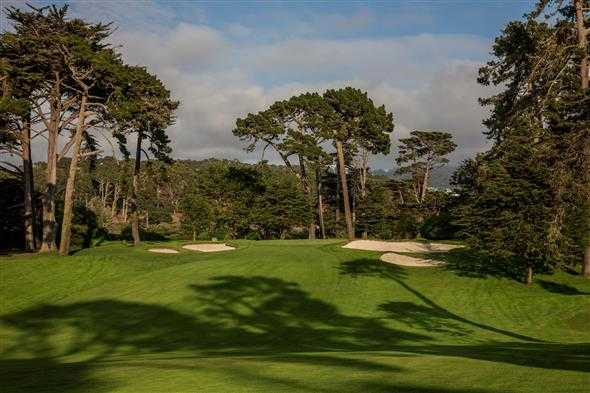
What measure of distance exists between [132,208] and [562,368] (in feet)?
118

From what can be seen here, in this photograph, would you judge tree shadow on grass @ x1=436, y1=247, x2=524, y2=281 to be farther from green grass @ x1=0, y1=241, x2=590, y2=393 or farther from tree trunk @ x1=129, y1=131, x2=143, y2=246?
tree trunk @ x1=129, y1=131, x2=143, y2=246

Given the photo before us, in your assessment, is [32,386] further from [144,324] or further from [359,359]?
[144,324]

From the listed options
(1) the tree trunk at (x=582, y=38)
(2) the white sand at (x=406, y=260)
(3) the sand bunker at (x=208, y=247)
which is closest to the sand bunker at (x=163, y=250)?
(3) the sand bunker at (x=208, y=247)

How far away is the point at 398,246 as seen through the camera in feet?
117

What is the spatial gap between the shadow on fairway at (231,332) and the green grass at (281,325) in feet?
0.22

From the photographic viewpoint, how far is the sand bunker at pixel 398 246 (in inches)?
1356

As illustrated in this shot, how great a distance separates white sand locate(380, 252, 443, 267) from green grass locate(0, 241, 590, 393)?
1152 millimetres

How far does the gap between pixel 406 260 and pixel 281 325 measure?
13.9 metres

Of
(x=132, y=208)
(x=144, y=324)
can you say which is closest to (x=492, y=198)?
(x=144, y=324)

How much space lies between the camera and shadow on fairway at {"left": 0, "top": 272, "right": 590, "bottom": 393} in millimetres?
11898

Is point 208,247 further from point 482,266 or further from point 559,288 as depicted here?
point 559,288

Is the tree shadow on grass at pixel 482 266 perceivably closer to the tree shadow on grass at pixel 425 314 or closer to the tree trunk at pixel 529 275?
the tree trunk at pixel 529 275

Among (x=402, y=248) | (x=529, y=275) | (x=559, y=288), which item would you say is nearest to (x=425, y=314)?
(x=529, y=275)

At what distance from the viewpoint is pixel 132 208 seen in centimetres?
3962
